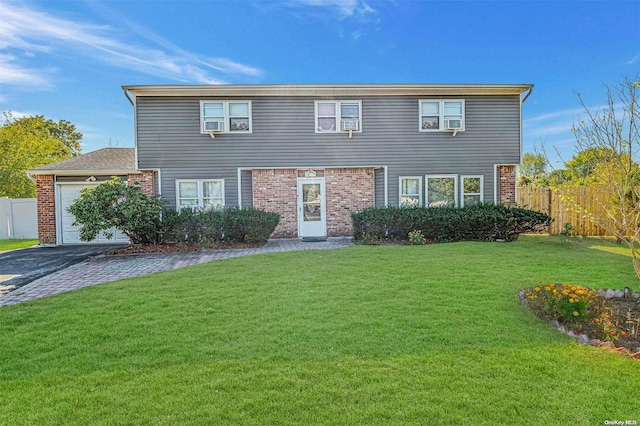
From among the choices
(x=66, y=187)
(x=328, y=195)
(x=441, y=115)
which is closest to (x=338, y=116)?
(x=328, y=195)

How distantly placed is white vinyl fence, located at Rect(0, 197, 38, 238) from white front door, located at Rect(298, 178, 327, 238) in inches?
529

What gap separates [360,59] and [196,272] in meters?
11.8

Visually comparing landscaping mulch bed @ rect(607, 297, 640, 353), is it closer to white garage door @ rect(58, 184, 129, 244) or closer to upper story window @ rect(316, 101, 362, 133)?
upper story window @ rect(316, 101, 362, 133)

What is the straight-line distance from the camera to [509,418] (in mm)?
2342

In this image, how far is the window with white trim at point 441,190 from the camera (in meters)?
13.2

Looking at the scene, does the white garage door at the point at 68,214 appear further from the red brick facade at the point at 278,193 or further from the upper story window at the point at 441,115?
the upper story window at the point at 441,115

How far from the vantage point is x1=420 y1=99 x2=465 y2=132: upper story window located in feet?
42.7

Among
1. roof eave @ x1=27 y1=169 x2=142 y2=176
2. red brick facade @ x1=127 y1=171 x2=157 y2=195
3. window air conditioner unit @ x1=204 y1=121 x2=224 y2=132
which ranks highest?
window air conditioner unit @ x1=204 y1=121 x2=224 y2=132

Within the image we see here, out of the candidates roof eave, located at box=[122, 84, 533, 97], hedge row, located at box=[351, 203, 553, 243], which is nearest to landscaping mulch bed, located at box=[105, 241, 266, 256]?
hedge row, located at box=[351, 203, 553, 243]

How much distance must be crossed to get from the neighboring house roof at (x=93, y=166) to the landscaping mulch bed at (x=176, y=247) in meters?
3.45

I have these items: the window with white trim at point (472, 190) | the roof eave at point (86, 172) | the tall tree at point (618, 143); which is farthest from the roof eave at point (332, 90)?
the tall tree at point (618, 143)

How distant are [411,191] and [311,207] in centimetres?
402

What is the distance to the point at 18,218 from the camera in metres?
16.2

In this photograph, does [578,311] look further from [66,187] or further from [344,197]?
[66,187]
